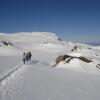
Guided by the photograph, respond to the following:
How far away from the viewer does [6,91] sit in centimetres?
995

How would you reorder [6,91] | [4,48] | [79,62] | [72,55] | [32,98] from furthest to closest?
[4,48] → [72,55] → [79,62] → [6,91] → [32,98]

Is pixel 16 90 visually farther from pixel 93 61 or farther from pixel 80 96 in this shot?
pixel 93 61

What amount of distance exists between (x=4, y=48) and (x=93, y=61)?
106ft

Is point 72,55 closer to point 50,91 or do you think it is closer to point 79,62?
point 79,62

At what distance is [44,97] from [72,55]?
16978 millimetres

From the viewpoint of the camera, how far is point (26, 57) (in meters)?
24.8

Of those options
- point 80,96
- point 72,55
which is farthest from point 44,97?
point 72,55

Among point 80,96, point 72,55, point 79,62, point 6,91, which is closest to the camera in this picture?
point 6,91

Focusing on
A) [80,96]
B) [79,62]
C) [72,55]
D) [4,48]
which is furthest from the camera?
[4,48]

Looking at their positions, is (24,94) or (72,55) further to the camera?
(72,55)

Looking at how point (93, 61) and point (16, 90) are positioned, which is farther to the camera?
point (93, 61)

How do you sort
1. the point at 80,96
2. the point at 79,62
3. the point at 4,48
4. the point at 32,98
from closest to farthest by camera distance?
the point at 32,98
the point at 80,96
the point at 79,62
the point at 4,48

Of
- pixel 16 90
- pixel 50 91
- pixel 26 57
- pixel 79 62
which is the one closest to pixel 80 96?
pixel 50 91

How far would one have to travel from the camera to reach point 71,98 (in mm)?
10172
